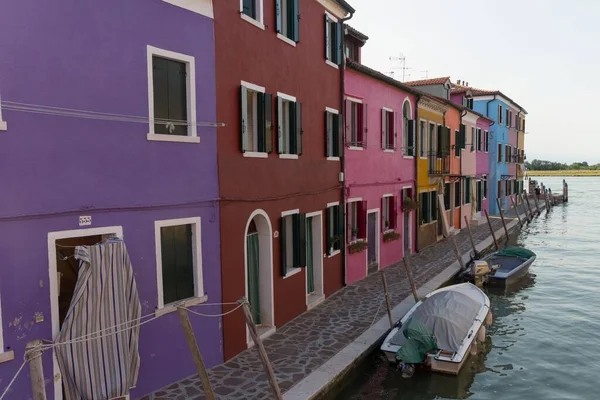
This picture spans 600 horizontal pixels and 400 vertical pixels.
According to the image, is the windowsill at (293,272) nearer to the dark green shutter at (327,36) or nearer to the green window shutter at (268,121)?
the green window shutter at (268,121)

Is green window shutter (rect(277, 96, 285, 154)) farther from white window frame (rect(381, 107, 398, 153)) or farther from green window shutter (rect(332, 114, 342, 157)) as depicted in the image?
Answer: white window frame (rect(381, 107, 398, 153))

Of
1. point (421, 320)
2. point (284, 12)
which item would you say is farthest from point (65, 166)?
point (421, 320)

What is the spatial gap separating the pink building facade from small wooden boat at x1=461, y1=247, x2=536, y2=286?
10.2ft

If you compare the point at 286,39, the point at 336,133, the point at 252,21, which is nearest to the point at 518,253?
the point at 336,133

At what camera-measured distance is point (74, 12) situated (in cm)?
652

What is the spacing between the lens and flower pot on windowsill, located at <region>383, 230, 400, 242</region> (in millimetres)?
18188

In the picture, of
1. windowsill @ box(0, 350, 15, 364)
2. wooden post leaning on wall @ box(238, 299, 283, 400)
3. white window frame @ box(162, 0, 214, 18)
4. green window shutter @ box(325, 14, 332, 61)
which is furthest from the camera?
green window shutter @ box(325, 14, 332, 61)

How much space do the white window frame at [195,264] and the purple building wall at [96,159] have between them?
92 millimetres

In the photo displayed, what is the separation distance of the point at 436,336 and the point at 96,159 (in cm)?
741

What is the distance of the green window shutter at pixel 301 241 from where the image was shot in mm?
11828

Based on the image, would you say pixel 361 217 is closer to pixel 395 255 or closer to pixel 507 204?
pixel 395 255

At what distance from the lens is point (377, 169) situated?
17.4 meters

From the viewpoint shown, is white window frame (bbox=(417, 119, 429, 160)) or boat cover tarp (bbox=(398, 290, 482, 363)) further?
white window frame (bbox=(417, 119, 429, 160))

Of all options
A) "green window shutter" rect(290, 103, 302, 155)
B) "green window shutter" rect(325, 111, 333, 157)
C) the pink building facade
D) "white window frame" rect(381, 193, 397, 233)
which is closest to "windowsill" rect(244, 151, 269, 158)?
"green window shutter" rect(290, 103, 302, 155)
